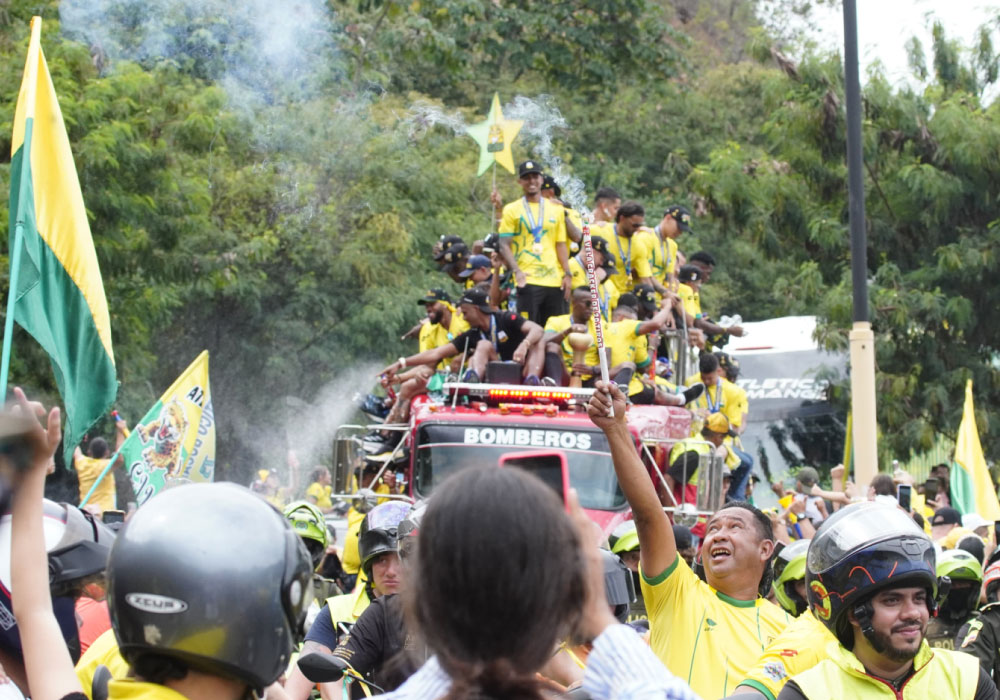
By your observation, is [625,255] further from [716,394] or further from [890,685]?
[890,685]

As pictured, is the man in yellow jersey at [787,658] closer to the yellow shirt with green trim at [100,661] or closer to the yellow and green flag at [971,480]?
the yellow shirt with green trim at [100,661]

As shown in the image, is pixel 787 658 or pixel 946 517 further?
pixel 946 517

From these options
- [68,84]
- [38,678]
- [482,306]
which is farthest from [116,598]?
[68,84]

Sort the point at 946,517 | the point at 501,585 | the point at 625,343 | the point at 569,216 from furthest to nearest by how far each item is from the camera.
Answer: the point at 569,216 → the point at 625,343 → the point at 946,517 → the point at 501,585

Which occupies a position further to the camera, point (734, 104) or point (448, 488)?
point (734, 104)

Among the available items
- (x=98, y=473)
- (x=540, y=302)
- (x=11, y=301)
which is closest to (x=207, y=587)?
(x=11, y=301)

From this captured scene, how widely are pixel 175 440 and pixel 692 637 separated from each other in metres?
8.40

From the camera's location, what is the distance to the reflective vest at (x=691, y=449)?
11.8m

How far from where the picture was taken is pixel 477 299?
12570 millimetres

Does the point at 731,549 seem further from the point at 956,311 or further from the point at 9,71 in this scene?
the point at 956,311

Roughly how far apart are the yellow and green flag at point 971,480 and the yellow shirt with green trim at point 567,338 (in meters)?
4.00

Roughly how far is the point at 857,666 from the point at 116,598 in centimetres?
218

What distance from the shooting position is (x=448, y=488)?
2.28m

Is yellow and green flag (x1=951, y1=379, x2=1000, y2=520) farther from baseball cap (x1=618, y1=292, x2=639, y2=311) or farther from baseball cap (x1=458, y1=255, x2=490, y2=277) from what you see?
baseball cap (x1=458, y1=255, x2=490, y2=277)
